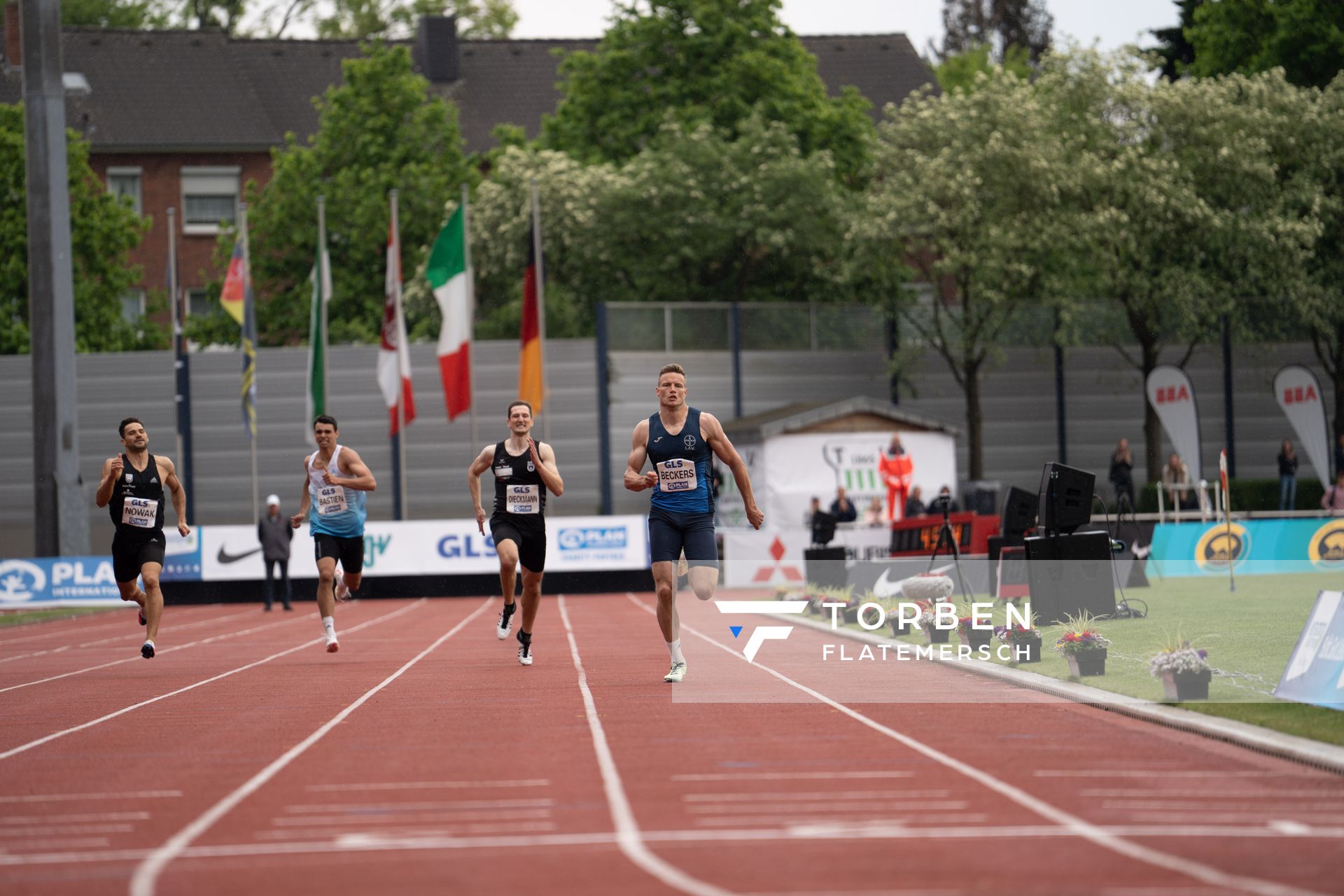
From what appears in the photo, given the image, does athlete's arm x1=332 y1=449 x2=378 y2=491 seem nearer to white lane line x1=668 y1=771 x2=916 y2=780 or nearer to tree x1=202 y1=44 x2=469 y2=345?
white lane line x1=668 y1=771 x2=916 y2=780

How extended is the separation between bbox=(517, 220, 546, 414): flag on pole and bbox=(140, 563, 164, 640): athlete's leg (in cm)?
2043

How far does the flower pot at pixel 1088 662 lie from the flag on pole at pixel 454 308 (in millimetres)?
24124

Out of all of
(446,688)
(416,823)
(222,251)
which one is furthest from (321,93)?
(416,823)

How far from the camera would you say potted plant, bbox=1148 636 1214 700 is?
1111cm

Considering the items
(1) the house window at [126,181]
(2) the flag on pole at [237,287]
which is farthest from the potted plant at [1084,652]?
(1) the house window at [126,181]

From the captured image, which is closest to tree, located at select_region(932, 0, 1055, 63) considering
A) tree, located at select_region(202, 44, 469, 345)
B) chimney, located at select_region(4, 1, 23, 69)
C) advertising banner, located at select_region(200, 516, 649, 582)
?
tree, located at select_region(202, 44, 469, 345)

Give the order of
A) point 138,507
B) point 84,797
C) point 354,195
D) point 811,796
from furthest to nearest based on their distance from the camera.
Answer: point 354,195
point 138,507
point 84,797
point 811,796

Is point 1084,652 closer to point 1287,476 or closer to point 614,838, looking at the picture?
Answer: point 614,838

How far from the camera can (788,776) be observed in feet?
28.3

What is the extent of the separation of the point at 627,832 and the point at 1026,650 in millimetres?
7746

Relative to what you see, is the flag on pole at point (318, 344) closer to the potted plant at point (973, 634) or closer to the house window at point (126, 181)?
the potted plant at point (973, 634)

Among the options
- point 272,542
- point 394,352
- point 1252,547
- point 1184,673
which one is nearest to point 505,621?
point 1184,673

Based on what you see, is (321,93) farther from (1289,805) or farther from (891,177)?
(1289,805)

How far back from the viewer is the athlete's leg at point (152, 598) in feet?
49.5
